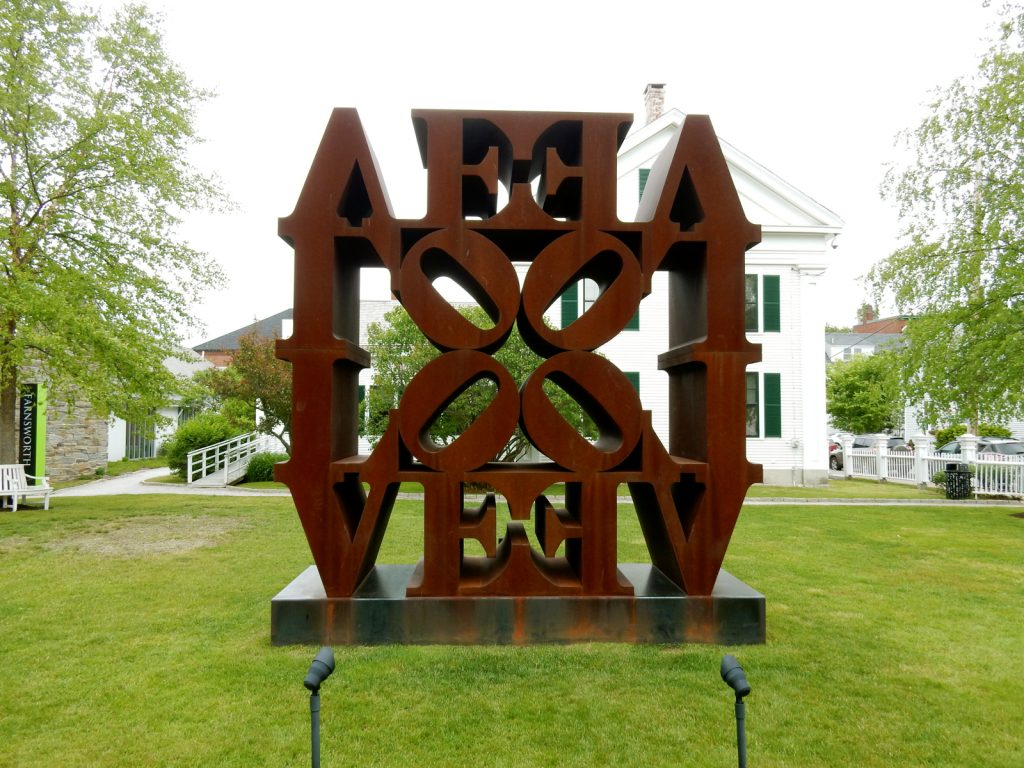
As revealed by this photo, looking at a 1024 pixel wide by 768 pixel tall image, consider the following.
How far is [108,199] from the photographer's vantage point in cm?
1321

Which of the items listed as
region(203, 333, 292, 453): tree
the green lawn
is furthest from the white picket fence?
region(203, 333, 292, 453): tree

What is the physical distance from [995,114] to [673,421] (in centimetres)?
1207

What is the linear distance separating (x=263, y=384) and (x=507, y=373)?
1642cm

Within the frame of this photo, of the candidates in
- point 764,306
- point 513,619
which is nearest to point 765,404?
point 764,306

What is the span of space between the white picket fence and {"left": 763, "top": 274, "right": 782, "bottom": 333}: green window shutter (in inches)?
226

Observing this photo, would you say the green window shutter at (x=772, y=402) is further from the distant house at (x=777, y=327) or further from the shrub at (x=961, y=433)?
the shrub at (x=961, y=433)

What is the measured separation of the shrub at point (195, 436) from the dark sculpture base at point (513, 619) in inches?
697

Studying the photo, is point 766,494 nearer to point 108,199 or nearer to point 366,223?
point 366,223

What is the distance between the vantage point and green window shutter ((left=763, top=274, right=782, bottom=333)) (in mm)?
18453

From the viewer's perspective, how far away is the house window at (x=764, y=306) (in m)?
18.5

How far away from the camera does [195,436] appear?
2172cm

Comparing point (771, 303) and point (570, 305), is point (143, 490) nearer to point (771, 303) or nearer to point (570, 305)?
point (570, 305)

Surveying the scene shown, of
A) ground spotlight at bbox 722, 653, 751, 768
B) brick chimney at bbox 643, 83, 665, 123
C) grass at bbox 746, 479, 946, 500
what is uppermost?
brick chimney at bbox 643, 83, 665, 123

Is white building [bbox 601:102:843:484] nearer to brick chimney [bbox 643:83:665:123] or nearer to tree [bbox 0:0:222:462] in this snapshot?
brick chimney [bbox 643:83:665:123]
